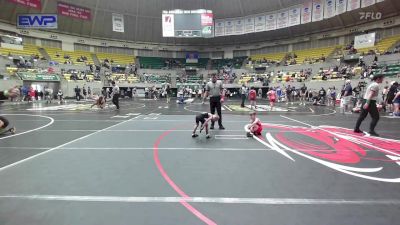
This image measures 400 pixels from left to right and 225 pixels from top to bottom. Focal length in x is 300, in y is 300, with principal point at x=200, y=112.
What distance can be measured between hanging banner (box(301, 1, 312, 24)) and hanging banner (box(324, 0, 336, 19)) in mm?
2662

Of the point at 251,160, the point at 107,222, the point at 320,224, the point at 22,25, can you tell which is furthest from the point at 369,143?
the point at 22,25

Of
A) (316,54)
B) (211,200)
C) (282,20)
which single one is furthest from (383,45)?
(211,200)

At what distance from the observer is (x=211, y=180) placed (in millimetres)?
4742

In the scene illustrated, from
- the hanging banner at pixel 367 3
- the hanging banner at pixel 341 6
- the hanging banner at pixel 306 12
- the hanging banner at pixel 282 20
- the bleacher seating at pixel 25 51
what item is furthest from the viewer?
the hanging banner at pixel 282 20

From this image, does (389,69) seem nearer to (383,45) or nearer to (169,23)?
(383,45)

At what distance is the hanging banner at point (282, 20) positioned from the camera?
151ft

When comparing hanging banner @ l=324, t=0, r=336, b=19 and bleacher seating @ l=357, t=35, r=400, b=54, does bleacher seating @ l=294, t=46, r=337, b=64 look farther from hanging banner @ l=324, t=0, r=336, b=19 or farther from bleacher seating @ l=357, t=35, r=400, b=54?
hanging banner @ l=324, t=0, r=336, b=19

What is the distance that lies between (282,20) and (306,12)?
4800 mm

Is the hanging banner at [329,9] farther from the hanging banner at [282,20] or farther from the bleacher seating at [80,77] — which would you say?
the bleacher seating at [80,77]

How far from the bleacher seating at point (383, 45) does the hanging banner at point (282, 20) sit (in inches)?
462

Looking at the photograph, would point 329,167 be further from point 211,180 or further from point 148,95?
point 148,95

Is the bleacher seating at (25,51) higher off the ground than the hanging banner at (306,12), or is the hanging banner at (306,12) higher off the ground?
the hanging banner at (306,12)

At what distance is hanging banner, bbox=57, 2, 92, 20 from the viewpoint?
43753mm

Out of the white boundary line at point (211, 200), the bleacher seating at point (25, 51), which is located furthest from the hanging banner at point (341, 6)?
the bleacher seating at point (25, 51)
